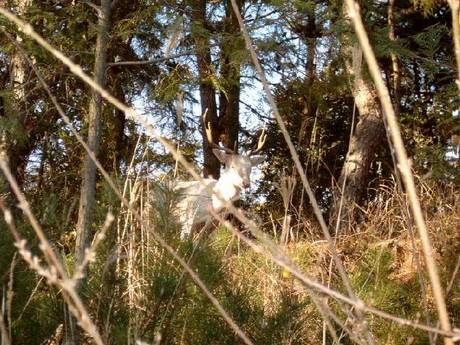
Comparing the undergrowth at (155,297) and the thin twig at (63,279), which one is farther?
the undergrowth at (155,297)

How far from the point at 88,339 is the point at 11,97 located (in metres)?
3.01

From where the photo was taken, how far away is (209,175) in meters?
1.93

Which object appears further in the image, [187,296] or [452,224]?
[452,224]

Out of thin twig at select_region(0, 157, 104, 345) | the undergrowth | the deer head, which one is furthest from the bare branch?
the deer head

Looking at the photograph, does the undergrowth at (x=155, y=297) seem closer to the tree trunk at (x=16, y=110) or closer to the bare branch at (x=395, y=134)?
the bare branch at (x=395, y=134)

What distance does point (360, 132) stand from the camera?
9016mm

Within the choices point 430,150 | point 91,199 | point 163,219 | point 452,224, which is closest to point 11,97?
point 91,199

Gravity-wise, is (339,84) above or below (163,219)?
above

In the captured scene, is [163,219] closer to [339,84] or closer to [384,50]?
[384,50]

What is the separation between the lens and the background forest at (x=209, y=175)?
3.99 feet

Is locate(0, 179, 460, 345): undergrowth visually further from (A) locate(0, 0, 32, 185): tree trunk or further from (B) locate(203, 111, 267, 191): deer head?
(B) locate(203, 111, 267, 191): deer head

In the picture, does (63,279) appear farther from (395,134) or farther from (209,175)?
(209,175)

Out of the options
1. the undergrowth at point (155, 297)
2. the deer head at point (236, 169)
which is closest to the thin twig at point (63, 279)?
the undergrowth at point (155, 297)

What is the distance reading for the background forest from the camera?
3.99 ft
